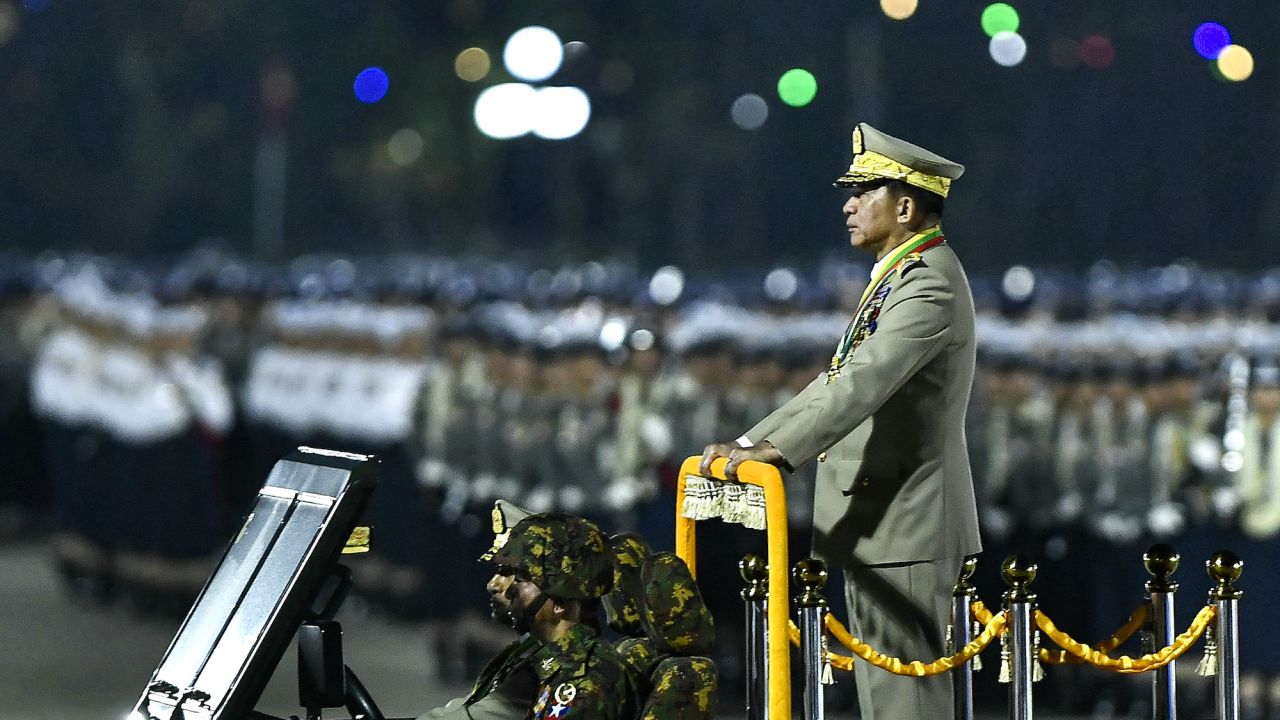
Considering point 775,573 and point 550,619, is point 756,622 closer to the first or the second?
point 775,573

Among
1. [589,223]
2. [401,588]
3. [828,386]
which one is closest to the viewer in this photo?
[828,386]

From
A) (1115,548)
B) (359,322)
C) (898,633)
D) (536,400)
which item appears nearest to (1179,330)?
(1115,548)

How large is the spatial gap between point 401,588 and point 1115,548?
3.09 metres

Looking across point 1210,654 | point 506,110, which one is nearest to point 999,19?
point 506,110

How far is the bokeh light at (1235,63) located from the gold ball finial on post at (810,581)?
8.53 m

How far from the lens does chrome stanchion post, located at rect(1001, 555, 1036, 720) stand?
4.49 meters

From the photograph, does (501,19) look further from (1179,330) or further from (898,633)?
(898,633)

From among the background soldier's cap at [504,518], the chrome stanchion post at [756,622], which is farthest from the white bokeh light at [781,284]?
the background soldier's cap at [504,518]

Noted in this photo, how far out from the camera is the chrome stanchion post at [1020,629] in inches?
177

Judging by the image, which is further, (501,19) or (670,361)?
(501,19)

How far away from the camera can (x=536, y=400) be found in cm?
810

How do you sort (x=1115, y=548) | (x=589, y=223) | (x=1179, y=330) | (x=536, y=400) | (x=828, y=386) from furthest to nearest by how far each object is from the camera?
(x=589, y=223) → (x=1179, y=330) → (x=536, y=400) → (x=1115, y=548) → (x=828, y=386)

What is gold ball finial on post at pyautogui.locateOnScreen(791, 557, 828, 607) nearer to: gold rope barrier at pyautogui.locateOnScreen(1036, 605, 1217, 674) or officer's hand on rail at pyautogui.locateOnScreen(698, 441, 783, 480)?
officer's hand on rail at pyautogui.locateOnScreen(698, 441, 783, 480)

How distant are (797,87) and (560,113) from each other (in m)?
1.49
